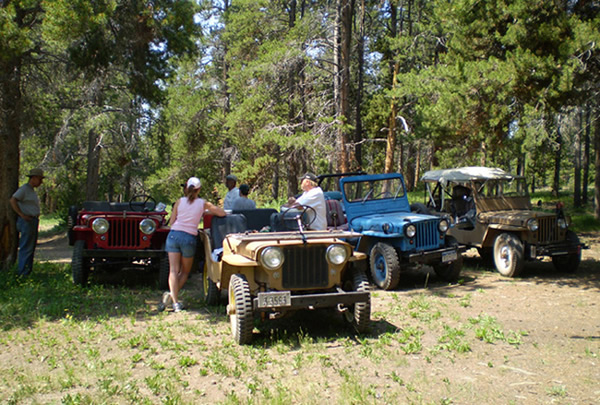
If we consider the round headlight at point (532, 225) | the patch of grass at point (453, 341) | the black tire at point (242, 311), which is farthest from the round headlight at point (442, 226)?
the black tire at point (242, 311)

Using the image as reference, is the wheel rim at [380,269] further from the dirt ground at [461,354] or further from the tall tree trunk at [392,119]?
the tall tree trunk at [392,119]

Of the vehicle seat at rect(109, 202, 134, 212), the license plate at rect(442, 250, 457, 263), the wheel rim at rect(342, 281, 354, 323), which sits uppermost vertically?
the vehicle seat at rect(109, 202, 134, 212)

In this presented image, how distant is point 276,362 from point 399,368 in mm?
1184

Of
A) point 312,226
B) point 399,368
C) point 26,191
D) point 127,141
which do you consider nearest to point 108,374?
point 399,368

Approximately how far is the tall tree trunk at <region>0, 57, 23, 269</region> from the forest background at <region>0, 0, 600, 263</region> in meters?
0.03

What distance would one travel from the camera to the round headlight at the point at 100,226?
8367 millimetres

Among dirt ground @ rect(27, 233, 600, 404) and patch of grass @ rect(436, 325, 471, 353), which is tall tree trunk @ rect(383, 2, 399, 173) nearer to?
dirt ground @ rect(27, 233, 600, 404)

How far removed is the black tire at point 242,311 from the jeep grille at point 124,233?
3.52m

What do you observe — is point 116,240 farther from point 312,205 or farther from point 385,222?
point 385,222

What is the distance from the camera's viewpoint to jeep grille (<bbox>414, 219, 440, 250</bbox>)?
888cm

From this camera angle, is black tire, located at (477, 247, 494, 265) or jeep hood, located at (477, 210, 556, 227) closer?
jeep hood, located at (477, 210, 556, 227)

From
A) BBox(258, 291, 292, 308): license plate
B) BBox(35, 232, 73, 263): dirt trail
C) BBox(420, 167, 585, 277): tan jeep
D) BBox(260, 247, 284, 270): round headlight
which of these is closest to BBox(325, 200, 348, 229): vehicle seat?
BBox(420, 167, 585, 277): tan jeep

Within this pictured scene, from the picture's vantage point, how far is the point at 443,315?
274 inches

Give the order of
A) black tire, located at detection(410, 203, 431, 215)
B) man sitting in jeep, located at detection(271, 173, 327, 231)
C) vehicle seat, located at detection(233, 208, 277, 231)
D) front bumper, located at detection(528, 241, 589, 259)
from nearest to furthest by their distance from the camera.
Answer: man sitting in jeep, located at detection(271, 173, 327, 231)
vehicle seat, located at detection(233, 208, 277, 231)
front bumper, located at detection(528, 241, 589, 259)
black tire, located at detection(410, 203, 431, 215)
